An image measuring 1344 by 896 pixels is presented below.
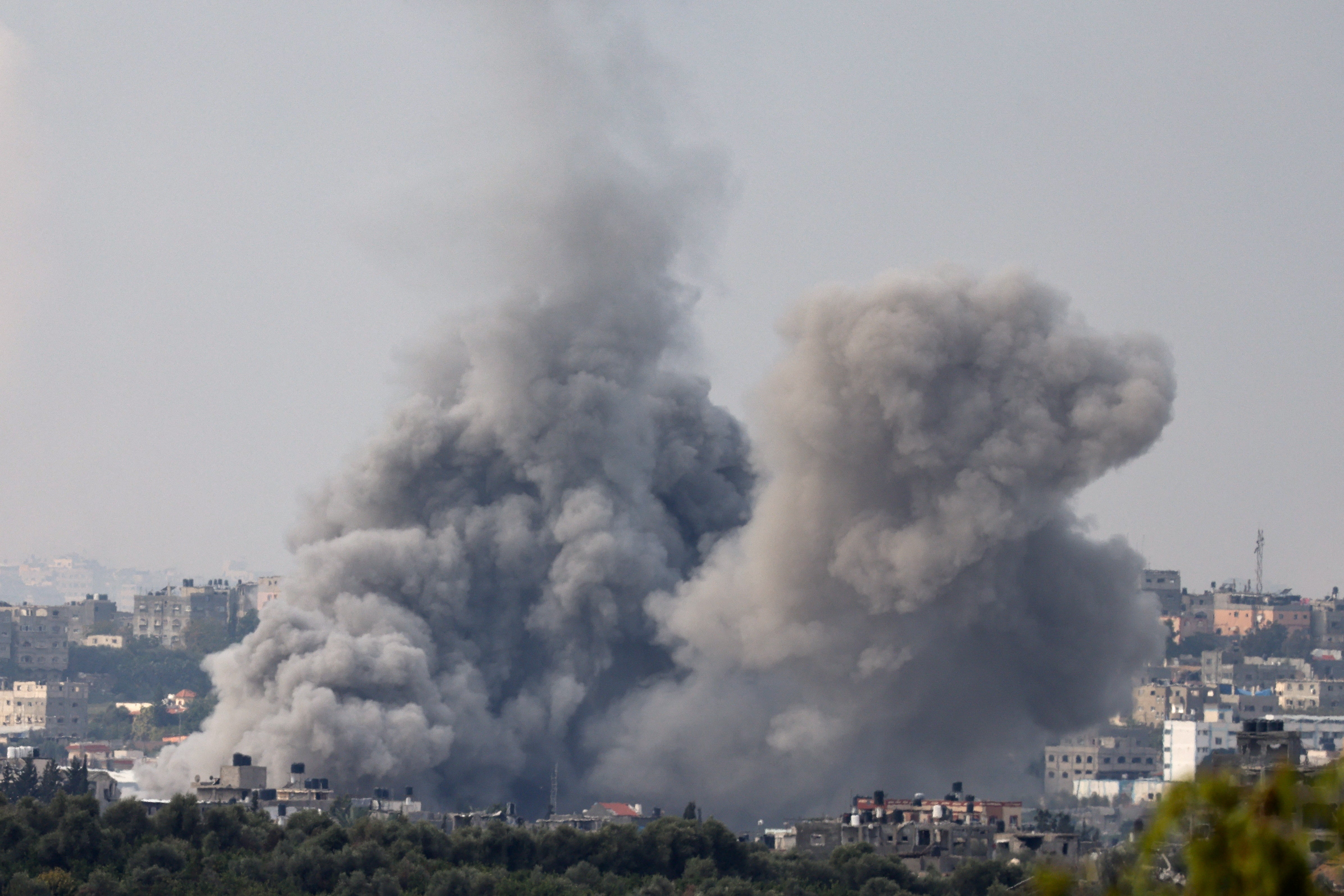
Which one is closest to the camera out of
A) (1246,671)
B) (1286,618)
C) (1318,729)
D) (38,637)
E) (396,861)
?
(396,861)

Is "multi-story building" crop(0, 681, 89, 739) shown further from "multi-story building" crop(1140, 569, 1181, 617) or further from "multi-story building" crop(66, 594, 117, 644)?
"multi-story building" crop(1140, 569, 1181, 617)

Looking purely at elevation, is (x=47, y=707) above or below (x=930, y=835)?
above

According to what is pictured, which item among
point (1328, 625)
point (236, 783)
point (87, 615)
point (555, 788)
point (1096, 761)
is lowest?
point (236, 783)

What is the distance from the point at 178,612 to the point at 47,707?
27.8 metres

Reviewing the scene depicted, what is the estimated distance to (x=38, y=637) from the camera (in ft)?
398

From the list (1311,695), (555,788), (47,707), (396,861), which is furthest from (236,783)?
(1311,695)

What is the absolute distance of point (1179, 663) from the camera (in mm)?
113250

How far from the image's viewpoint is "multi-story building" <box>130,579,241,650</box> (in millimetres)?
127875

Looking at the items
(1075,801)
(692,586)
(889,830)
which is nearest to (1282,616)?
(1075,801)

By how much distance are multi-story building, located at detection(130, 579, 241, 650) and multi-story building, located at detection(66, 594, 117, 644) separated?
2710 millimetres

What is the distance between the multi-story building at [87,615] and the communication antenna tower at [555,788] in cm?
6957

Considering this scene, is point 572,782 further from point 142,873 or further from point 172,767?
point 142,873

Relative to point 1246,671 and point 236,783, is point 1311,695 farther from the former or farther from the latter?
point 236,783

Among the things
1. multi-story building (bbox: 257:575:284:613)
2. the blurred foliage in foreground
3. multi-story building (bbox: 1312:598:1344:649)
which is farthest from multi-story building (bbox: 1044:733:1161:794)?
the blurred foliage in foreground
